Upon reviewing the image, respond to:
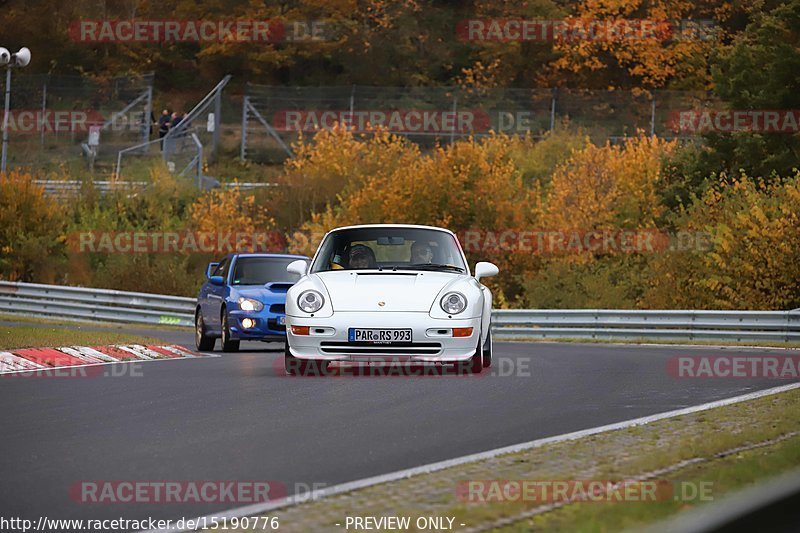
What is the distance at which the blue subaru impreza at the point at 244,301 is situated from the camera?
21.7m

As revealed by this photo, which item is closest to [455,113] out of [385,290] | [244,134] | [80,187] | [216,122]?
[244,134]

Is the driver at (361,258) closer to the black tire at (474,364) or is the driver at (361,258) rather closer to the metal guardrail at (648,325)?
the black tire at (474,364)

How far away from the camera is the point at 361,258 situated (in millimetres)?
15711

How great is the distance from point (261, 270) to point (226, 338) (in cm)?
186

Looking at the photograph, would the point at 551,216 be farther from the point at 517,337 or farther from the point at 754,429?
the point at 754,429

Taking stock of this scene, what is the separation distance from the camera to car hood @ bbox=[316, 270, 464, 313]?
47.2 feet

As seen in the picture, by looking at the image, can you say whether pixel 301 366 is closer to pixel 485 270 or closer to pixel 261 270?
pixel 485 270

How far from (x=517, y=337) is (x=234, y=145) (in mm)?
28547

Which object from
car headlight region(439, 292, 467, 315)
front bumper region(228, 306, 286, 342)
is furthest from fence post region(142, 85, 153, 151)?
car headlight region(439, 292, 467, 315)

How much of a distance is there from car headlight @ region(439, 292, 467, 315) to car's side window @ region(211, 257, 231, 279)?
368 inches

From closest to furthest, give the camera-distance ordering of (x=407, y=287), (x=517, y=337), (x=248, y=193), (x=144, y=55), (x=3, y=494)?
(x=3, y=494) < (x=407, y=287) < (x=517, y=337) < (x=248, y=193) < (x=144, y=55)

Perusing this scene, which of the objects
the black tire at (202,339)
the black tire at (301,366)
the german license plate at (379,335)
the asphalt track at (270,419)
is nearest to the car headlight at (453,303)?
the german license plate at (379,335)

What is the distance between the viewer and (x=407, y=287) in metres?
14.6

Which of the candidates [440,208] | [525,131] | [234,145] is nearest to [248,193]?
[234,145]
